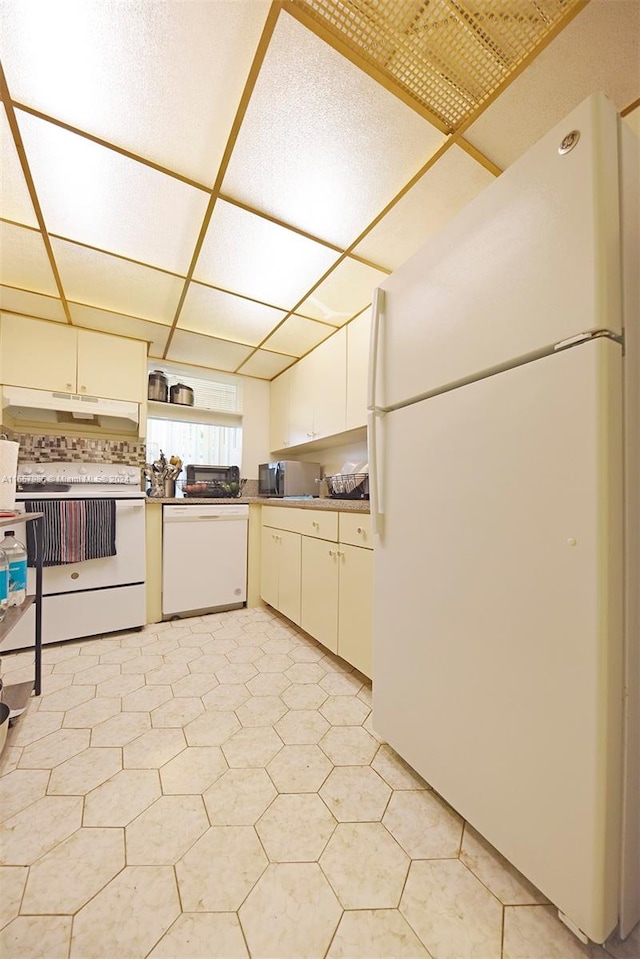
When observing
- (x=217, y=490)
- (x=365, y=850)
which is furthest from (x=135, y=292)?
(x=365, y=850)

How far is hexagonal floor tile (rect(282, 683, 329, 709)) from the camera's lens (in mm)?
1548

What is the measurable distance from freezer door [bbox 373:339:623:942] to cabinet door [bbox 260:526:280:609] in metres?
1.54

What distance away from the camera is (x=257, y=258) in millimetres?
1859

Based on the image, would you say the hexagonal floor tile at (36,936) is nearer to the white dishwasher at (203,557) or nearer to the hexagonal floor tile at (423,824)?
the hexagonal floor tile at (423,824)

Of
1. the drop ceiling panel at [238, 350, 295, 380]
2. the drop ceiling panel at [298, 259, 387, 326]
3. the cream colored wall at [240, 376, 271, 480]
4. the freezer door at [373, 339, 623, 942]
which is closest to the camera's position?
the freezer door at [373, 339, 623, 942]

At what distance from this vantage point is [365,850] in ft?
3.01

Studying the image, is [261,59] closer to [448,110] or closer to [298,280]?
[448,110]

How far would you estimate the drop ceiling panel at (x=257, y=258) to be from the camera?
164 centimetres

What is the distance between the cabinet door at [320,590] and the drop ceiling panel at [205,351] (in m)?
1.69

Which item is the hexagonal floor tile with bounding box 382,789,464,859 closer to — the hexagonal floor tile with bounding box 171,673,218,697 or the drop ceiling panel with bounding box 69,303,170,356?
the hexagonal floor tile with bounding box 171,673,218,697

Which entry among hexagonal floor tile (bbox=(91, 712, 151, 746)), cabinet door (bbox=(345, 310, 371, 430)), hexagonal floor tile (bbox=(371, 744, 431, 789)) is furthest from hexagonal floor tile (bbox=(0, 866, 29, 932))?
cabinet door (bbox=(345, 310, 371, 430))

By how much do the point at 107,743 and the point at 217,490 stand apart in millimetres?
1889

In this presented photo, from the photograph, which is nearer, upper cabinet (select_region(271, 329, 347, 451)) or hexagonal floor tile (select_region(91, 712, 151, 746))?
hexagonal floor tile (select_region(91, 712, 151, 746))

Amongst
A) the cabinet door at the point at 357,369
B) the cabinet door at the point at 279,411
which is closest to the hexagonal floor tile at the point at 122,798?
the cabinet door at the point at 357,369
